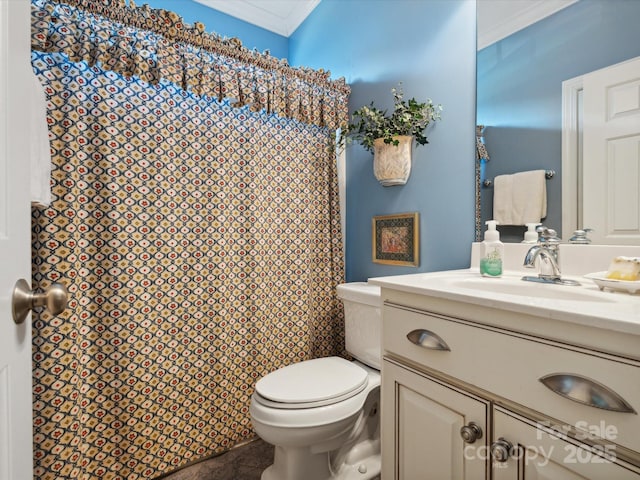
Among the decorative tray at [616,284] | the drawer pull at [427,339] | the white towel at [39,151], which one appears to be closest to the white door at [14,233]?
the white towel at [39,151]

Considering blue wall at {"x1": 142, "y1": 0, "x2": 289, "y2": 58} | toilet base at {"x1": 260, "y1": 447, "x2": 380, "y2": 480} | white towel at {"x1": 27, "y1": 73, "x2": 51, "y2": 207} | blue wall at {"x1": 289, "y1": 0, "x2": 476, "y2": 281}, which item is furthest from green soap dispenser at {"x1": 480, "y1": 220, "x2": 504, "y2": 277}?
blue wall at {"x1": 142, "y1": 0, "x2": 289, "y2": 58}

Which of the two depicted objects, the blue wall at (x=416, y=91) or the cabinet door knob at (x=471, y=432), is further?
the blue wall at (x=416, y=91)

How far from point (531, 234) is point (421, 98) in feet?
2.72

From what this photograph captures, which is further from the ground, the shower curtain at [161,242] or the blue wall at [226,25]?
the blue wall at [226,25]

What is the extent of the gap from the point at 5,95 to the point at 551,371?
1049mm

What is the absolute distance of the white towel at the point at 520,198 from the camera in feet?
3.78

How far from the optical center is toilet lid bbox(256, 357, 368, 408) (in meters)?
1.17

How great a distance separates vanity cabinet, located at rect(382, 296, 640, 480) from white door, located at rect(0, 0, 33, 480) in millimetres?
851

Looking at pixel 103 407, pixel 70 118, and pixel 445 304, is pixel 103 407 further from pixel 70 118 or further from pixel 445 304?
pixel 445 304

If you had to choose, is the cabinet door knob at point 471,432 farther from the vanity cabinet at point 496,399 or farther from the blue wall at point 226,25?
the blue wall at point 226,25

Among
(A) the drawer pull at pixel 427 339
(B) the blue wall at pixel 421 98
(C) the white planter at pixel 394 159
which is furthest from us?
(C) the white planter at pixel 394 159

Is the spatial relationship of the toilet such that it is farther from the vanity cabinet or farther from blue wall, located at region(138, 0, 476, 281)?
blue wall, located at region(138, 0, 476, 281)

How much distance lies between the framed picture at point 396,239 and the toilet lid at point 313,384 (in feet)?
1.98

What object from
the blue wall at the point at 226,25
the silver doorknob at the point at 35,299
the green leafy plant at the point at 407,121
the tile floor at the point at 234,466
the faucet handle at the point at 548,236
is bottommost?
the tile floor at the point at 234,466
